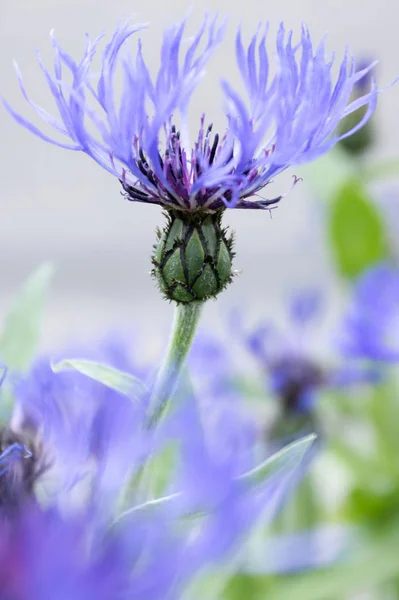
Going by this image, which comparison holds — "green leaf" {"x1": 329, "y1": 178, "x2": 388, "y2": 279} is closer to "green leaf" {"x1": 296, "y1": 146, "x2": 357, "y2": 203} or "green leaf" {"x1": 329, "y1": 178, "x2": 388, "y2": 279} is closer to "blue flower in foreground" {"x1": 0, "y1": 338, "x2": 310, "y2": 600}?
"green leaf" {"x1": 296, "y1": 146, "x2": 357, "y2": 203}

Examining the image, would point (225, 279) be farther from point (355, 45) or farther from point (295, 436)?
point (355, 45)

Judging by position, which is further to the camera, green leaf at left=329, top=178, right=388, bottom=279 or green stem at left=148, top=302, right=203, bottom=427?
green leaf at left=329, top=178, right=388, bottom=279

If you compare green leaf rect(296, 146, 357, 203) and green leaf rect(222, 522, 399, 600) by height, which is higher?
green leaf rect(296, 146, 357, 203)

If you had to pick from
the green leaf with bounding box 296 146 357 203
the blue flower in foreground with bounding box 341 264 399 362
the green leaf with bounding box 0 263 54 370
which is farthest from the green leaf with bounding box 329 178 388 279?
the green leaf with bounding box 0 263 54 370

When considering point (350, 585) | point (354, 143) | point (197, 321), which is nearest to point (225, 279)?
point (197, 321)

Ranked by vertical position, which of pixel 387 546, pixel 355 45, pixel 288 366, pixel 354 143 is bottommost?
pixel 387 546

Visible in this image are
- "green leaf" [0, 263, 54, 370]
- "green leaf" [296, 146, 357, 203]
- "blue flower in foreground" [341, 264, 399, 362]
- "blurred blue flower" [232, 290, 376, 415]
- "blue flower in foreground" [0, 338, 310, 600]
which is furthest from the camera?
"green leaf" [296, 146, 357, 203]

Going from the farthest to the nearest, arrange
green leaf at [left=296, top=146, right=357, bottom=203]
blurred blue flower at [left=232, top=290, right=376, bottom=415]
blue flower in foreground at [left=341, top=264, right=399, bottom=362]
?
green leaf at [left=296, top=146, right=357, bottom=203], blurred blue flower at [left=232, top=290, right=376, bottom=415], blue flower in foreground at [left=341, top=264, right=399, bottom=362]

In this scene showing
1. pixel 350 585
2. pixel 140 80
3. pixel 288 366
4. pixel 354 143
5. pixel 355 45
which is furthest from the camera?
pixel 355 45
